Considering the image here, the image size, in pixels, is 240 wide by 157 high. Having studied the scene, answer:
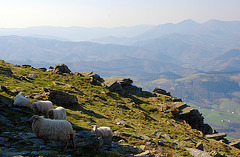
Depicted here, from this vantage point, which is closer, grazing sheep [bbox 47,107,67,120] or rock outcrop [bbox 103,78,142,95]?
grazing sheep [bbox 47,107,67,120]

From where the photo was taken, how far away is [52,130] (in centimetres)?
1141

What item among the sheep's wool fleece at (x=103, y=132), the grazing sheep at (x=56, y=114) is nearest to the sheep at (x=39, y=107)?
the grazing sheep at (x=56, y=114)

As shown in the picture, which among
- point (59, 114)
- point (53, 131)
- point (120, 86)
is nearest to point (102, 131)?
point (59, 114)

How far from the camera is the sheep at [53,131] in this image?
11.3m

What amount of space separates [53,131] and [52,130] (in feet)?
0.36

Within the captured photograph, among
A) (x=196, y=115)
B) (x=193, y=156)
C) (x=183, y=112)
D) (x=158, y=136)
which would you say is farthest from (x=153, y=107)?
(x=193, y=156)

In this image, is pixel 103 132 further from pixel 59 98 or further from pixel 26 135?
pixel 59 98

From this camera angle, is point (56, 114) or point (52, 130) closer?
point (52, 130)

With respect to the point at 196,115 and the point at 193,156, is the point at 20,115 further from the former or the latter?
the point at 196,115

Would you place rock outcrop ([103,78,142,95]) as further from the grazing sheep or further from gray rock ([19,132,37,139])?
gray rock ([19,132,37,139])

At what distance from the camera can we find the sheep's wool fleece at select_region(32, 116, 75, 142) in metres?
11.3

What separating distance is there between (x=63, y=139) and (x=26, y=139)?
234cm

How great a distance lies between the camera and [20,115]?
1524 centimetres

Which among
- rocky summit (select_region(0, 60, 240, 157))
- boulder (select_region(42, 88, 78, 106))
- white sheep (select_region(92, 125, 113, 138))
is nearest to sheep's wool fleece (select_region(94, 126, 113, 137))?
white sheep (select_region(92, 125, 113, 138))
